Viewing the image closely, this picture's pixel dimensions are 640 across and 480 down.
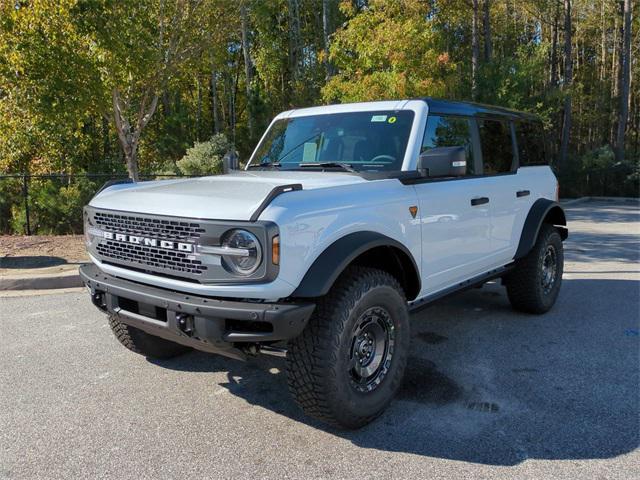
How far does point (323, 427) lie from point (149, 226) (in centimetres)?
158

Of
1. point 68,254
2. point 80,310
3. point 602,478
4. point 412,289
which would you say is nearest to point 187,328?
point 412,289

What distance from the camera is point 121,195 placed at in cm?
352

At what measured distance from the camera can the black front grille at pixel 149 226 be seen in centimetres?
290

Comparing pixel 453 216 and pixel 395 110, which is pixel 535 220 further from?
pixel 395 110

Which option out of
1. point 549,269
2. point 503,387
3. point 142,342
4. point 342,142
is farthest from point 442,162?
point 549,269

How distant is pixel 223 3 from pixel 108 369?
28.8 ft

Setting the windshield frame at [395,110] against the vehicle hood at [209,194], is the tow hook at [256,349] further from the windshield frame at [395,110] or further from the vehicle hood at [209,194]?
the windshield frame at [395,110]

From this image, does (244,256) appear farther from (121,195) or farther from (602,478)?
(602,478)

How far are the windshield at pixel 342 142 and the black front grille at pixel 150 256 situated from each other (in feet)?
4.68

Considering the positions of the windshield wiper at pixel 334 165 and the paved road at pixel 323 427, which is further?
the windshield wiper at pixel 334 165

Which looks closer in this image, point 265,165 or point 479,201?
point 479,201

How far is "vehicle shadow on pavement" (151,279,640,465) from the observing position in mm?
3041

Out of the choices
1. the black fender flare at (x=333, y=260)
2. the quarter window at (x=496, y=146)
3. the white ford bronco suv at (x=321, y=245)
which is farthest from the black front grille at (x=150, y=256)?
the quarter window at (x=496, y=146)

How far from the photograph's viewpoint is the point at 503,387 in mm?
3781
